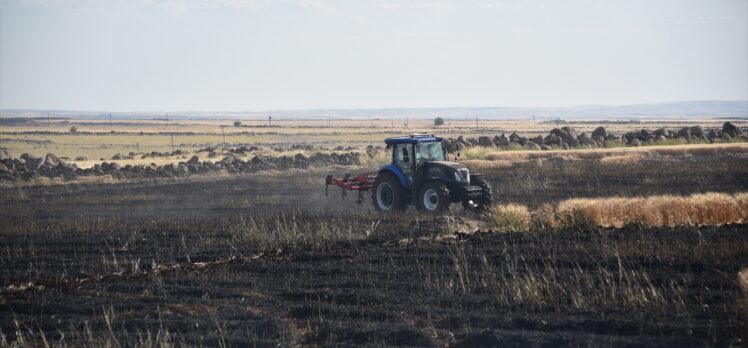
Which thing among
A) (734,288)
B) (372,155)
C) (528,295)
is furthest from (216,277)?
(372,155)

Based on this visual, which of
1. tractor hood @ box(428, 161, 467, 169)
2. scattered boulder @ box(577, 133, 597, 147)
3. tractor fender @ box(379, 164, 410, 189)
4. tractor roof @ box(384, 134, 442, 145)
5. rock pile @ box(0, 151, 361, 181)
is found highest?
tractor roof @ box(384, 134, 442, 145)

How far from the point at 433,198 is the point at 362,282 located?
9575mm

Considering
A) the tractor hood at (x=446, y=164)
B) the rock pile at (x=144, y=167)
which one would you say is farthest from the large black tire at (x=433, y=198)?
the rock pile at (x=144, y=167)

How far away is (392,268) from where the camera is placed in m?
14.5

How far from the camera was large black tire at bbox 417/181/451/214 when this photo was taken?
22.3 m

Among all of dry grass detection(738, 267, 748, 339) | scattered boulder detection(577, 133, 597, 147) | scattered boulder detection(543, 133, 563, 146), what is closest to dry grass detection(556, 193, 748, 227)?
dry grass detection(738, 267, 748, 339)

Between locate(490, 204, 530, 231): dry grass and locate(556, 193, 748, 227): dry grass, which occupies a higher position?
locate(556, 193, 748, 227): dry grass

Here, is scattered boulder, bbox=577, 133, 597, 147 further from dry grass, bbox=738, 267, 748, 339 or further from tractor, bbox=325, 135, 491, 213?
dry grass, bbox=738, 267, 748, 339

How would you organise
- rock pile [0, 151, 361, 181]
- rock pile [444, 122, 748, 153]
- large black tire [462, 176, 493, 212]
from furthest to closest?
rock pile [444, 122, 748, 153] < rock pile [0, 151, 361, 181] < large black tire [462, 176, 493, 212]

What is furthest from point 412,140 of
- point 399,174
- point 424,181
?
point 424,181

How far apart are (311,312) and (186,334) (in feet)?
5.48

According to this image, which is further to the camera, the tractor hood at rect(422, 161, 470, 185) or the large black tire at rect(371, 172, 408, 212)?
the large black tire at rect(371, 172, 408, 212)

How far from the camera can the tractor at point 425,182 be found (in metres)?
22.6

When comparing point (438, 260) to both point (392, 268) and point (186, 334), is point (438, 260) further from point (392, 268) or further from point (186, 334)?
point (186, 334)
